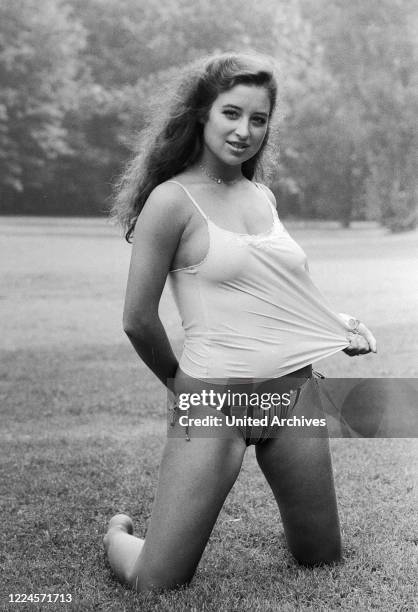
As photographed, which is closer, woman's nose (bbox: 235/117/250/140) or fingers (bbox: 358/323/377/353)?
woman's nose (bbox: 235/117/250/140)

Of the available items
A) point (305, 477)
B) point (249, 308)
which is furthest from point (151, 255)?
point (305, 477)

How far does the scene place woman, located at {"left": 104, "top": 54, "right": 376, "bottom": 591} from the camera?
1.87 m

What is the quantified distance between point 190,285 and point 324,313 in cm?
36

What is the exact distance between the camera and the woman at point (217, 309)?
1.87 metres

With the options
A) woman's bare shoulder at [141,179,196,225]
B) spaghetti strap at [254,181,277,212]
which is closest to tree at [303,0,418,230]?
spaghetti strap at [254,181,277,212]

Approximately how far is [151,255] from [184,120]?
0.32 meters

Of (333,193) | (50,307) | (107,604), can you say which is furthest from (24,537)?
(333,193)

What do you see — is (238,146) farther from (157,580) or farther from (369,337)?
(157,580)

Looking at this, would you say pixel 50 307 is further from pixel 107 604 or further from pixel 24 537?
pixel 107 604

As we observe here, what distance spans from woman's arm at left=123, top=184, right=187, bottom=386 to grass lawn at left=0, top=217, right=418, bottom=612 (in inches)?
25.9

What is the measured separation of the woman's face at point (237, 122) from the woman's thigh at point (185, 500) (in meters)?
0.67

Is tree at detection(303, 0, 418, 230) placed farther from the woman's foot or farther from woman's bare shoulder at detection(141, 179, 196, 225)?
woman's bare shoulder at detection(141, 179, 196, 225)

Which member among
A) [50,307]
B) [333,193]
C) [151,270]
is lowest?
[50,307]

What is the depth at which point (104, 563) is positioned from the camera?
2262 mm
